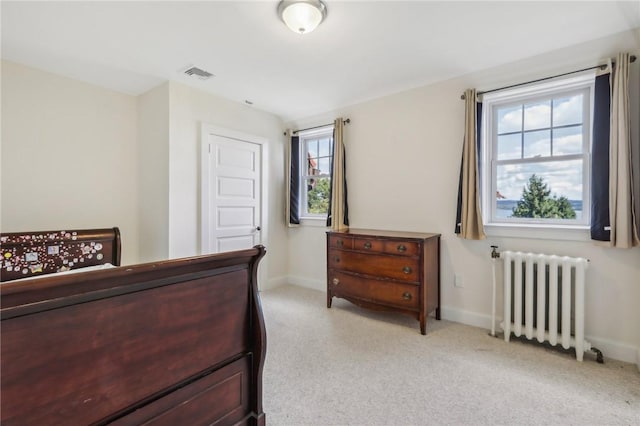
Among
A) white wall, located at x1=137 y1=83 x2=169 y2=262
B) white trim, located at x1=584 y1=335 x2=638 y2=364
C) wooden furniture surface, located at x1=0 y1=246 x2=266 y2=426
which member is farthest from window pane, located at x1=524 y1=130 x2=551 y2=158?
white wall, located at x1=137 y1=83 x2=169 y2=262

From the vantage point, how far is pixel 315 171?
4219mm

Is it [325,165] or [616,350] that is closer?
[616,350]

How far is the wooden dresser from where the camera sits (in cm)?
269

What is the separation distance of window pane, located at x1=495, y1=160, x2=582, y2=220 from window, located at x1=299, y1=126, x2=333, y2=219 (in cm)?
203

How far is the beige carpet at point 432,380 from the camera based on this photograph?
1625mm

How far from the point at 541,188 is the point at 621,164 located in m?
0.56

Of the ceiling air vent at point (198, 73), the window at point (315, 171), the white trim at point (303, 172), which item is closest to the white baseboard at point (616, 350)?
the window at point (315, 171)

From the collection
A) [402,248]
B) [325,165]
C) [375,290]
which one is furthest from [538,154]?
[325,165]

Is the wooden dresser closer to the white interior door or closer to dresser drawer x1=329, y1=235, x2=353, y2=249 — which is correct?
dresser drawer x1=329, y1=235, x2=353, y2=249

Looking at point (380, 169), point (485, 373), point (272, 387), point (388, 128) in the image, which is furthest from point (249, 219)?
point (485, 373)

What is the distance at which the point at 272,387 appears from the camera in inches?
74.3

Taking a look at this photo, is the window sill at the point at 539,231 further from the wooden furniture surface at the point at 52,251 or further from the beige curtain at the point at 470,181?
the wooden furniture surface at the point at 52,251

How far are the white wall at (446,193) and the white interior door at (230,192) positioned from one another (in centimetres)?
85

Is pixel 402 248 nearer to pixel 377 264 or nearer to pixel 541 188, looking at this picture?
pixel 377 264
